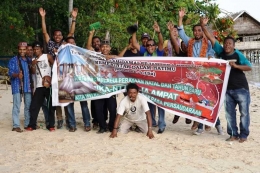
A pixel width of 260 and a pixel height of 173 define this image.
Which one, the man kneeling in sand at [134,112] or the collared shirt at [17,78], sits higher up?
the collared shirt at [17,78]

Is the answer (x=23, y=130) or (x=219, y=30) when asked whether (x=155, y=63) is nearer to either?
(x=219, y=30)

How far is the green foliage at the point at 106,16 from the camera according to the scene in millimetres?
7260

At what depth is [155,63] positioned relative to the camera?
6543 millimetres

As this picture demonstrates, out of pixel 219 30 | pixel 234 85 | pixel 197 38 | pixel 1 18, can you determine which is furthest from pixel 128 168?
pixel 1 18

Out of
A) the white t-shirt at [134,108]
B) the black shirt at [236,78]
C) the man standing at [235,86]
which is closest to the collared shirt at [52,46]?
the white t-shirt at [134,108]

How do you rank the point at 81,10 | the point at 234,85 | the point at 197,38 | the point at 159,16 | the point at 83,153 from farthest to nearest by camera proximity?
1. the point at 81,10
2. the point at 159,16
3. the point at 197,38
4. the point at 234,85
5. the point at 83,153

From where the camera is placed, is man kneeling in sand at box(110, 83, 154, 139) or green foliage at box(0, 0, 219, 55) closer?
man kneeling in sand at box(110, 83, 154, 139)

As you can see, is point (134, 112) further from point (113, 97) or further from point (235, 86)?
point (235, 86)

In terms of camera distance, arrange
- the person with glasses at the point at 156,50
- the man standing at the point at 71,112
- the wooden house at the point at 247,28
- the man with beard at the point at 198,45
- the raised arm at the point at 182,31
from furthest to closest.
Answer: the wooden house at the point at 247,28 < the man standing at the point at 71,112 < the person with glasses at the point at 156,50 < the raised arm at the point at 182,31 < the man with beard at the point at 198,45

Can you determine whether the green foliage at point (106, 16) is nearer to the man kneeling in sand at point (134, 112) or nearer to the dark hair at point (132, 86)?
the dark hair at point (132, 86)

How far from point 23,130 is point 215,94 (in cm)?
378

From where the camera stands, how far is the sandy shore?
15.7ft

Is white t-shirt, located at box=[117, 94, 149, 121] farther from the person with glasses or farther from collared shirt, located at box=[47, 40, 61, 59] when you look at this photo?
collared shirt, located at box=[47, 40, 61, 59]

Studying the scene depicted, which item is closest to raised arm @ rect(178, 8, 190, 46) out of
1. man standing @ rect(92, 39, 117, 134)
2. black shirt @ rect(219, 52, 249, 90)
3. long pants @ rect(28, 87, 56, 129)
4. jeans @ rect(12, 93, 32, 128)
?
black shirt @ rect(219, 52, 249, 90)
